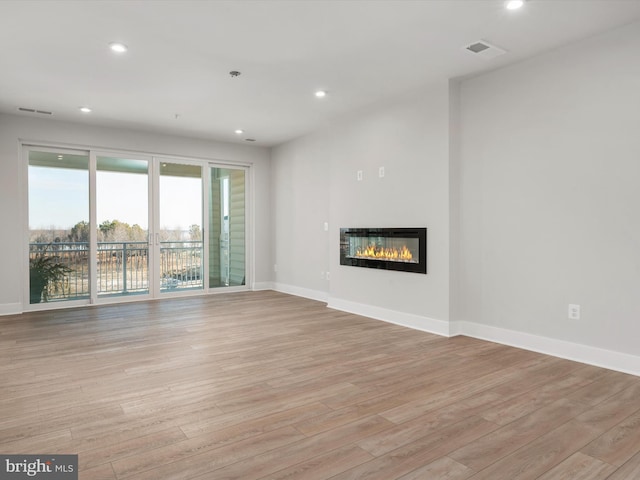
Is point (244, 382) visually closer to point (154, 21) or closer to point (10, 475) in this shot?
point (10, 475)

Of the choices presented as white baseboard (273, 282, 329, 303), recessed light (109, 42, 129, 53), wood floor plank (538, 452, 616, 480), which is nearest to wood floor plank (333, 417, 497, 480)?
wood floor plank (538, 452, 616, 480)

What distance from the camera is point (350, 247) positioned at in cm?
541

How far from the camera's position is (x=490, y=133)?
156 inches

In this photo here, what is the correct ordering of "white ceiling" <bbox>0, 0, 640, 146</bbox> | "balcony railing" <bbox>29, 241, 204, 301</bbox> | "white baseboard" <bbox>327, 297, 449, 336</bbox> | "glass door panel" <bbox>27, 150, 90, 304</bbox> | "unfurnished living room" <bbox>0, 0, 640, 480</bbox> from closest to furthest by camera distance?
"unfurnished living room" <bbox>0, 0, 640, 480</bbox>
"white ceiling" <bbox>0, 0, 640, 146</bbox>
"white baseboard" <bbox>327, 297, 449, 336</bbox>
"glass door panel" <bbox>27, 150, 90, 304</bbox>
"balcony railing" <bbox>29, 241, 204, 301</bbox>

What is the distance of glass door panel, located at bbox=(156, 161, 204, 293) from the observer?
6.62 m

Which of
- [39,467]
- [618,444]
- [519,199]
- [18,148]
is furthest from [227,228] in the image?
[618,444]

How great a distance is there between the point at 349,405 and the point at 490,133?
2921 millimetres

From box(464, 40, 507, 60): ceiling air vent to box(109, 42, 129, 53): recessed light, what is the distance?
2.86 meters

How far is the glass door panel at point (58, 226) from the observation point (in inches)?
223

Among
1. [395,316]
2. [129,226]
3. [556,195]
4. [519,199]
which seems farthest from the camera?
[129,226]

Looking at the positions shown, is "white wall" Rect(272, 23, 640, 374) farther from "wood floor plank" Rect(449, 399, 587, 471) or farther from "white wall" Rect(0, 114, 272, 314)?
"white wall" Rect(0, 114, 272, 314)

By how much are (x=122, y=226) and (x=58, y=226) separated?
2.72 feet

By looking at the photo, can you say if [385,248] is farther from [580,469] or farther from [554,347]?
[580,469]

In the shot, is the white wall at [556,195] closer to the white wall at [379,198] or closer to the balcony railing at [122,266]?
the white wall at [379,198]
